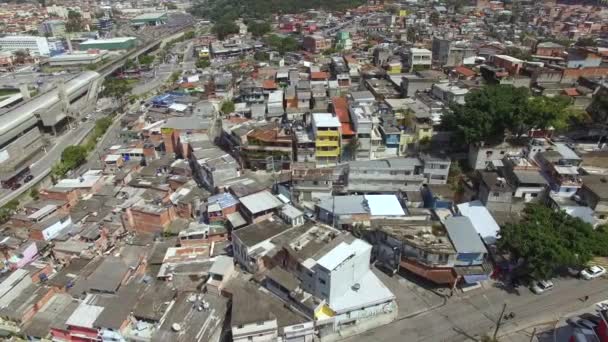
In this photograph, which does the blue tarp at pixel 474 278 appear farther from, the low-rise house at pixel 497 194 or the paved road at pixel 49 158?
the paved road at pixel 49 158

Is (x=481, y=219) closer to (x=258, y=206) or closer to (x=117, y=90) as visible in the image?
(x=258, y=206)

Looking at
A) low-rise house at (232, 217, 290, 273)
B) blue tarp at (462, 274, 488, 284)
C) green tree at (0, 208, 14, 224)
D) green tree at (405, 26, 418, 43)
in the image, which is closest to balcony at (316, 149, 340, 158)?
low-rise house at (232, 217, 290, 273)

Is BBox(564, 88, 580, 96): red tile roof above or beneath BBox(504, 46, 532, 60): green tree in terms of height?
beneath

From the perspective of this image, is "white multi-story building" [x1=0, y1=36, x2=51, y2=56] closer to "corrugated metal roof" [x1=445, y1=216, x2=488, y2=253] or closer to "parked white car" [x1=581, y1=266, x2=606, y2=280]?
"corrugated metal roof" [x1=445, y1=216, x2=488, y2=253]

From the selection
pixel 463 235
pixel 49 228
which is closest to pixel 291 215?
pixel 463 235

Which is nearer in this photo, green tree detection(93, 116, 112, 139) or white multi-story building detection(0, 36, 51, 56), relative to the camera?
green tree detection(93, 116, 112, 139)
